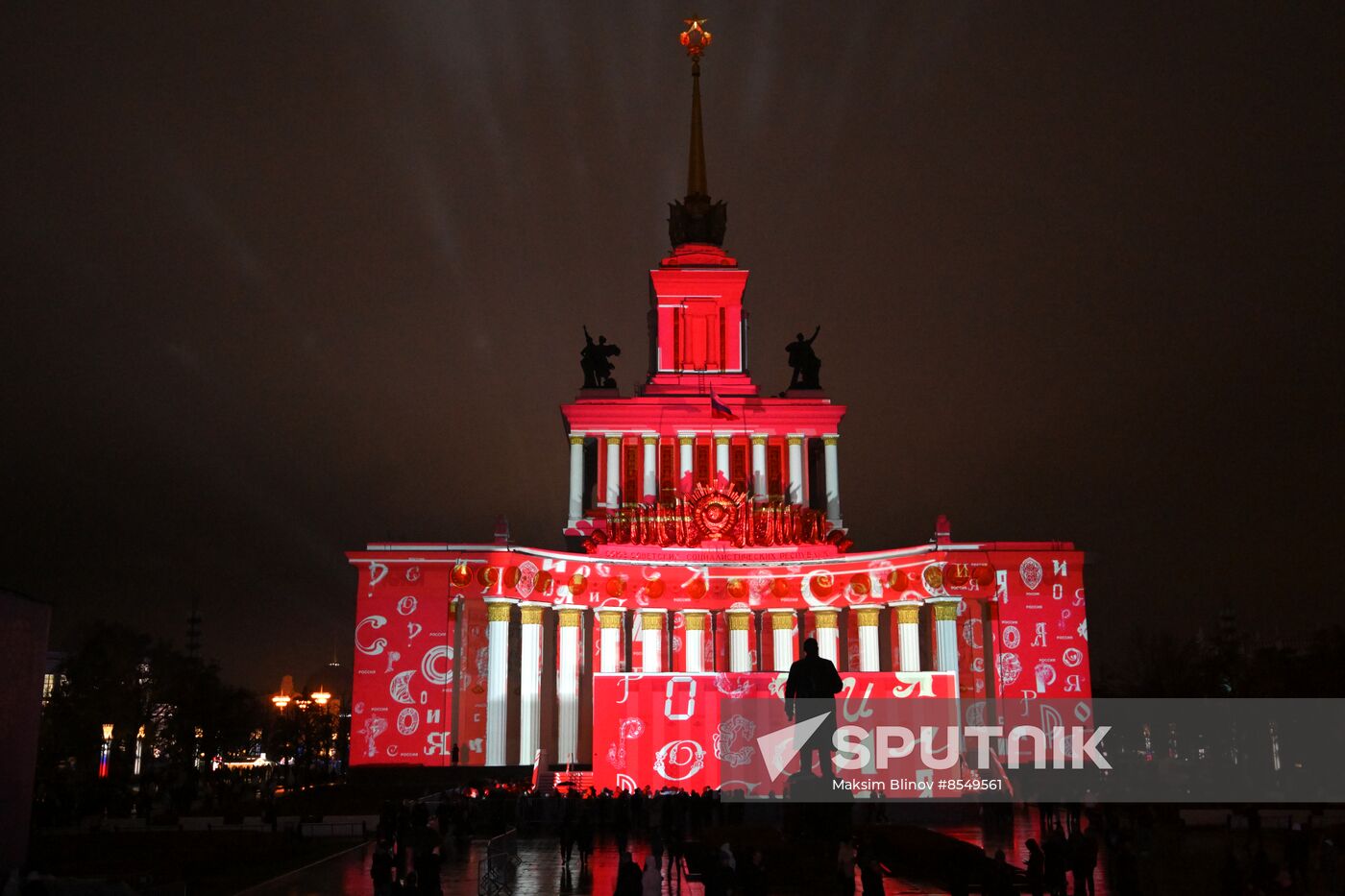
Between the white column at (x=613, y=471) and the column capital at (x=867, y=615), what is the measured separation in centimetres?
1322

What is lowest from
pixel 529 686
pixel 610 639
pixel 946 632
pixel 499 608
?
pixel 529 686

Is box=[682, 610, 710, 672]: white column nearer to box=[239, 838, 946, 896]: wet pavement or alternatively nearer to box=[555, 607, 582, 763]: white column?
box=[555, 607, 582, 763]: white column

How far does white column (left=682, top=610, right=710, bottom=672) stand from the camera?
2024 inches

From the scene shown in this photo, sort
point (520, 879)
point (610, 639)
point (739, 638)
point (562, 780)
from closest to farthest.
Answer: point (520, 879)
point (562, 780)
point (610, 639)
point (739, 638)

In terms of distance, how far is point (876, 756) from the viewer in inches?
1253

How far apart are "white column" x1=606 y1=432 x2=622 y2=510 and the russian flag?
15.8 ft

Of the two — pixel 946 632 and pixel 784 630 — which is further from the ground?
pixel 784 630

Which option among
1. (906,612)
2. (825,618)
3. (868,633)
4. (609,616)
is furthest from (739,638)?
(906,612)

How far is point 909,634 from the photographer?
50625 millimetres

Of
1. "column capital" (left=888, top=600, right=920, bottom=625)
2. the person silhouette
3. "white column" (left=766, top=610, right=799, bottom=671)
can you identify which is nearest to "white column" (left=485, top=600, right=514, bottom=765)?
"white column" (left=766, top=610, right=799, bottom=671)

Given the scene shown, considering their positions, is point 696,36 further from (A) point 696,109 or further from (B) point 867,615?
(B) point 867,615

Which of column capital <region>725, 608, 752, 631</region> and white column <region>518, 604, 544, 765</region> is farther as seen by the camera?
column capital <region>725, 608, 752, 631</region>

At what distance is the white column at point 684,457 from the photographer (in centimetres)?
5869

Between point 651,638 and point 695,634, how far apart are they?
187 cm
